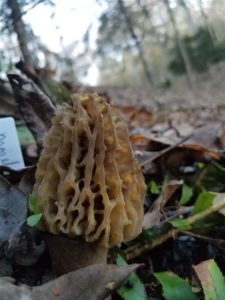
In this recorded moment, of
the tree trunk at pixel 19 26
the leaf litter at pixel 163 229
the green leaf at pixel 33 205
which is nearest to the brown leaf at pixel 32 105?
the leaf litter at pixel 163 229

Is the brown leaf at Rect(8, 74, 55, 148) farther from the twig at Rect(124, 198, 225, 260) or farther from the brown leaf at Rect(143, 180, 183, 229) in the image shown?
the twig at Rect(124, 198, 225, 260)

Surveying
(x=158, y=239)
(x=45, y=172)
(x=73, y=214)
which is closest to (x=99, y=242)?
(x=73, y=214)

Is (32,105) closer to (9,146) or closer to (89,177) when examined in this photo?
(9,146)

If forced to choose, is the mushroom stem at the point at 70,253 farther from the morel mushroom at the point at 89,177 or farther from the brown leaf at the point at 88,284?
the brown leaf at the point at 88,284

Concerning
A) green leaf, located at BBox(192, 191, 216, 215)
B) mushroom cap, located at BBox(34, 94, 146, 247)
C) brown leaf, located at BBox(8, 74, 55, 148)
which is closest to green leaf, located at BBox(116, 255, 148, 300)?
mushroom cap, located at BBox(34, 94, 146, 247)

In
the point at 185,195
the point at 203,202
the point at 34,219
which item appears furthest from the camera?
the point at 185,195

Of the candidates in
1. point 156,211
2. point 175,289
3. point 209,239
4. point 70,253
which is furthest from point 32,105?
point 175,289

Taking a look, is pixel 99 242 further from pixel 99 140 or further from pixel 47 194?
pixel 99 140
